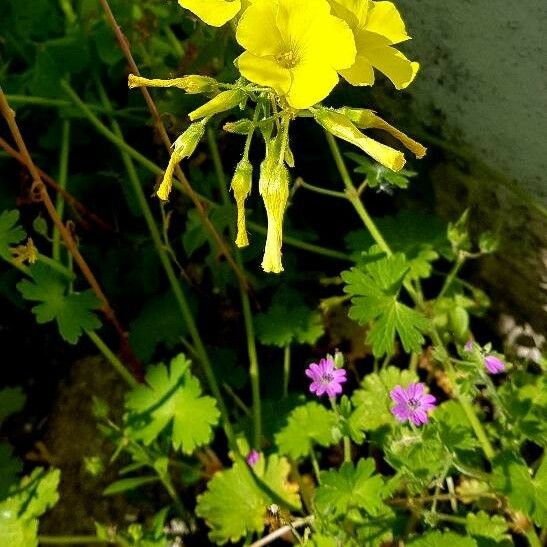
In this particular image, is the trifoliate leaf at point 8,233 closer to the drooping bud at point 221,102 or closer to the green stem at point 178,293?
the green stem at point 178,293

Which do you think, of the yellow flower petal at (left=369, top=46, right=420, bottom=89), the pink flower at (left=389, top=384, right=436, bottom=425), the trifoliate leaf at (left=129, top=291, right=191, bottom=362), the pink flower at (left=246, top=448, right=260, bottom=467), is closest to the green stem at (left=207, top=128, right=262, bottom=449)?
the pink flower at (left=246, top=448, right=260, bottom=467)

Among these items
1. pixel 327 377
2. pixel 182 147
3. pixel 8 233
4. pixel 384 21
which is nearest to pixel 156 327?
pixel 8 233

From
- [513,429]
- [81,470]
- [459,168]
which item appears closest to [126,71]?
[459,168]

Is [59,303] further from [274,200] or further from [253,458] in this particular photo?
[274,200]

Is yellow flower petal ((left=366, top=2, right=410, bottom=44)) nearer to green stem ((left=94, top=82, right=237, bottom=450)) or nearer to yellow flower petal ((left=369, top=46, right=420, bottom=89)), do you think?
yellow flower petal ((left=369, top=46, right=420, bottom=89))

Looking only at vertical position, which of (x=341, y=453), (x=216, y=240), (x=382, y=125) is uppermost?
(x=382, y=125)

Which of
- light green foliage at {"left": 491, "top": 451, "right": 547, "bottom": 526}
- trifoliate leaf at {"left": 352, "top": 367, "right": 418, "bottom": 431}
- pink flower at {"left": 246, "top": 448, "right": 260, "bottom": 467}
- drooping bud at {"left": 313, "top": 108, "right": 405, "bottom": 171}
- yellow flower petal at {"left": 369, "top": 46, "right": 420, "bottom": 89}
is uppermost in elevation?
yellow flower petal at {"left": 369, "top": 46, "right": 420, "bottom": 89}

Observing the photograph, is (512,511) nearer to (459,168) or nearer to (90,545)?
(459,168)
